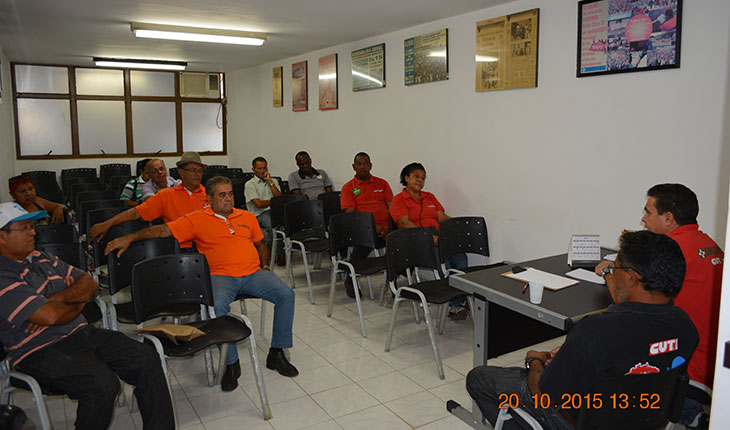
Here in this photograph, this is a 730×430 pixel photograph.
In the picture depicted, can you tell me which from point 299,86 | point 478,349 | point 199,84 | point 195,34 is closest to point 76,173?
point 199,84


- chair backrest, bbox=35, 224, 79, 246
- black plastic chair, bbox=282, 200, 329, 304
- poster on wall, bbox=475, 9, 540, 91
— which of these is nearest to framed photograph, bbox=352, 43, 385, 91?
poster on wall, bbox=475, 9, 540, 91

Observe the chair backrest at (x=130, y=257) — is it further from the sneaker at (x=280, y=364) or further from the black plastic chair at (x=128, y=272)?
the sneaker at (x=280, y=364)

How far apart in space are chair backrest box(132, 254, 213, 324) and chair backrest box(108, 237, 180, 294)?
38cm

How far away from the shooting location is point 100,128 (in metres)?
9.75

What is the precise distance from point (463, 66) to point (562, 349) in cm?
370

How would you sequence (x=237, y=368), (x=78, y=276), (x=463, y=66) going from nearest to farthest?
(x=78, y=276)
(x=237, y=368)
(x=463, y=66)

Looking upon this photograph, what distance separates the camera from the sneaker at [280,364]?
3393 mm

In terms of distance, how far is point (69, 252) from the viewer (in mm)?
3434

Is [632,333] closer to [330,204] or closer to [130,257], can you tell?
[130,257]

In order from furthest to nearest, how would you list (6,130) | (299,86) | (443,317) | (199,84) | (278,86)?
(199,84), (278,86), (6,130), (299,86), (443,317)

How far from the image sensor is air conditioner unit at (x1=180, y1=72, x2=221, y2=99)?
10.3 meters

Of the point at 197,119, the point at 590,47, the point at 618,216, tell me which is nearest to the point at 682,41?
the point at 590,47

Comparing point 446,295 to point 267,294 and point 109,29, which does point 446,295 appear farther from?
point 109,29

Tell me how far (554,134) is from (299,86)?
4535mm
